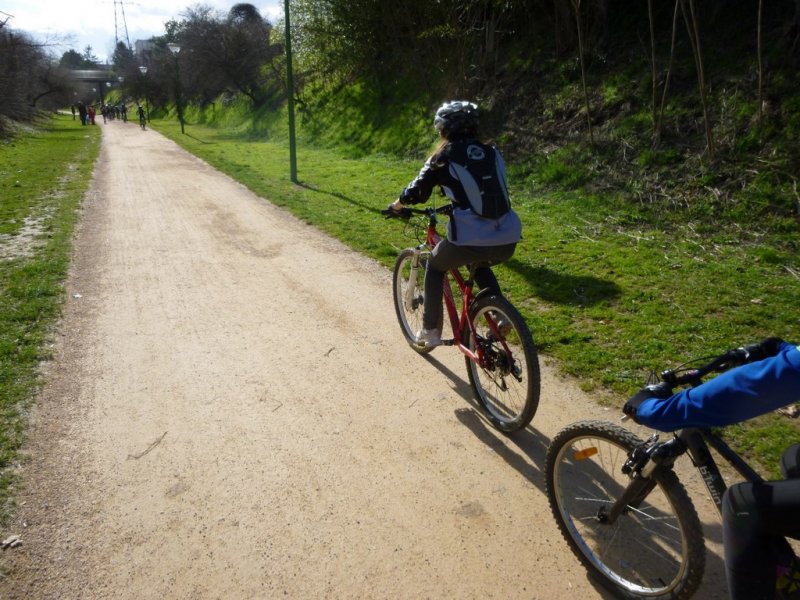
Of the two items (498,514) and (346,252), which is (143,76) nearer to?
(346,252)

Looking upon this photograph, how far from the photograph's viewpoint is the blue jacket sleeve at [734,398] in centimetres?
166

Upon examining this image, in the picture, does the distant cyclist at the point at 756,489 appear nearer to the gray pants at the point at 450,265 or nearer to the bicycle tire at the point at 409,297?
the gray pants at the point at 450,265

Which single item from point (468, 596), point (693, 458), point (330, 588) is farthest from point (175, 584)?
point (693, 458)

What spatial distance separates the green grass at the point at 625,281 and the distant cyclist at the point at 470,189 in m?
1.31

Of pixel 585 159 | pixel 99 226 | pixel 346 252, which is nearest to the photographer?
pixel 346 252

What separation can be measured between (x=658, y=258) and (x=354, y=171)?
9.71 metres

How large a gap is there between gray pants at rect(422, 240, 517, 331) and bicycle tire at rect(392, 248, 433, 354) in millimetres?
513

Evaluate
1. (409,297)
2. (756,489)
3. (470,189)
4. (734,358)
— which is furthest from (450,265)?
(756,489)

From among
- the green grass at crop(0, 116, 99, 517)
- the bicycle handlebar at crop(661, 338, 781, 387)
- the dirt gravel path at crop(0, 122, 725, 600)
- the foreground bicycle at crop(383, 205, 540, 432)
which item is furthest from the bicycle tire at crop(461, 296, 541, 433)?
the green grass at crop(0, 116, 99, 517)

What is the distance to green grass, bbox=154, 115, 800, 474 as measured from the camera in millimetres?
4469

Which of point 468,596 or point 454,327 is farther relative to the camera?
point 454,327

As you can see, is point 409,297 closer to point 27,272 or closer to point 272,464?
point 272,464

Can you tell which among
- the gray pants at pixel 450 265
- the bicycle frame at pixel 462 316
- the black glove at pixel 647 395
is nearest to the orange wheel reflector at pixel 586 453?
the black glove at pixel 647 395

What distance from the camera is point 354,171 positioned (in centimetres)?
1483
